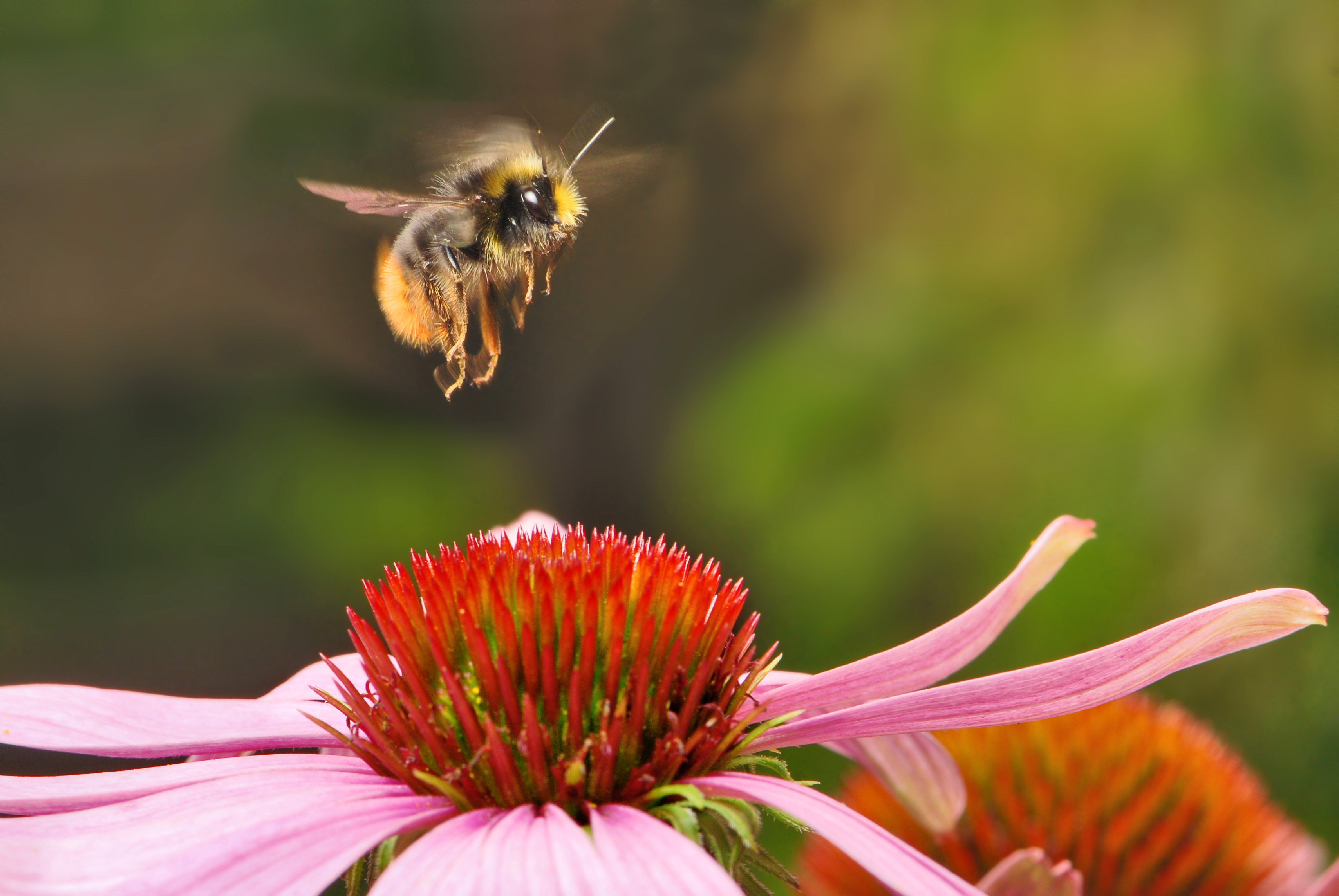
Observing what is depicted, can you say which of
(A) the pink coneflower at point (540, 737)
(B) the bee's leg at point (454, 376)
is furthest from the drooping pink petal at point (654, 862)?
(B) the bee's leg at point (454, 376)

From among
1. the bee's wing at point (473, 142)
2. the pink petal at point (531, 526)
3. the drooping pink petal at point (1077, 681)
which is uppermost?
the bee's wing at point (473, 142)

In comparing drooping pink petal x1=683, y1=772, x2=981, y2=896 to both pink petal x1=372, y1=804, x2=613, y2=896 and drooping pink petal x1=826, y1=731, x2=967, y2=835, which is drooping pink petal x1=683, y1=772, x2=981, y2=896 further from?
drooping pink petal x1=826, y1=731, x2=967, y2=835

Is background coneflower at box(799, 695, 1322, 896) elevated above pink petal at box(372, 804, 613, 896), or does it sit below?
below

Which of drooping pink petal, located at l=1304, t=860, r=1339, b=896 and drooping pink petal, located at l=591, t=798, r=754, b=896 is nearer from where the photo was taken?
drooping pink petal, located at l=591, t=798, r=754, b=896

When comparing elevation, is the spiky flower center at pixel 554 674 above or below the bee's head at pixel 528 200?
below

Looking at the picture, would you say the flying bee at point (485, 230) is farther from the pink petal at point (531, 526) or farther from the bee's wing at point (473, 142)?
the pink petal at point (531, 526)

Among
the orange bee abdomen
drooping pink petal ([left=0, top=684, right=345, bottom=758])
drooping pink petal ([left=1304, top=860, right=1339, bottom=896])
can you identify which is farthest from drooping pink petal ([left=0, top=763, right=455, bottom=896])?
the orange bee abdomen

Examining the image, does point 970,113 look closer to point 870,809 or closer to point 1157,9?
point 1157,9
